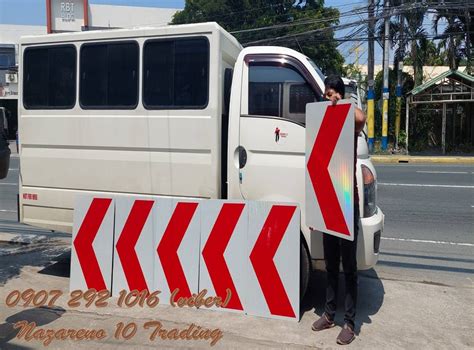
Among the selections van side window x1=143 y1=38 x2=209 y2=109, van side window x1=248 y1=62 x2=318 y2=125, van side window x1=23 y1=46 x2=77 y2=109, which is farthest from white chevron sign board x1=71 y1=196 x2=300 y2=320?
van side window x1=23 y1=46 x2=77 y2=109

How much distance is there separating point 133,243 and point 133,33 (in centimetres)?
220

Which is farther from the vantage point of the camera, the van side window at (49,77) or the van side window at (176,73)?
the van side window at (49,77)

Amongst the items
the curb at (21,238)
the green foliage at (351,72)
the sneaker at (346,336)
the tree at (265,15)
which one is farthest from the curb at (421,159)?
the sneaker at (346,336)

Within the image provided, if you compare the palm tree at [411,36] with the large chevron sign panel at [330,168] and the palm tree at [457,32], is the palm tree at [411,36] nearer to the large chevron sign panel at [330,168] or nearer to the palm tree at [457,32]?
the palm tree at [457,32]

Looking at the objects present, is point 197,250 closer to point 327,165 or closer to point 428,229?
point 327,165

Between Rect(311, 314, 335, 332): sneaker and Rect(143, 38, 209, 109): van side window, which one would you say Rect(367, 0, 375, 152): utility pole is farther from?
Rect(311, 314, 335, 332): sneaker

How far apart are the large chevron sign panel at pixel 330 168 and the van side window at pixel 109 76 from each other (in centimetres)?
200

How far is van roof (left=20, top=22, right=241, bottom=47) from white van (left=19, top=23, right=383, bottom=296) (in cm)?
1

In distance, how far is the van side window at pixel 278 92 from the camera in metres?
4.78

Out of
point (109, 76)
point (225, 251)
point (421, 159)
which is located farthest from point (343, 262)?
point (421, 159)

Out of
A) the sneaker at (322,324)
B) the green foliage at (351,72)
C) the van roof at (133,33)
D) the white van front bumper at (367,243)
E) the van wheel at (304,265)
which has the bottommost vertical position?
the sneaker at (322,324)

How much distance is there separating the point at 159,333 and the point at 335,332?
150cm

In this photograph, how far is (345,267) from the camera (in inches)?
167

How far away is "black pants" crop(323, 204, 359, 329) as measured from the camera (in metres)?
4.20
